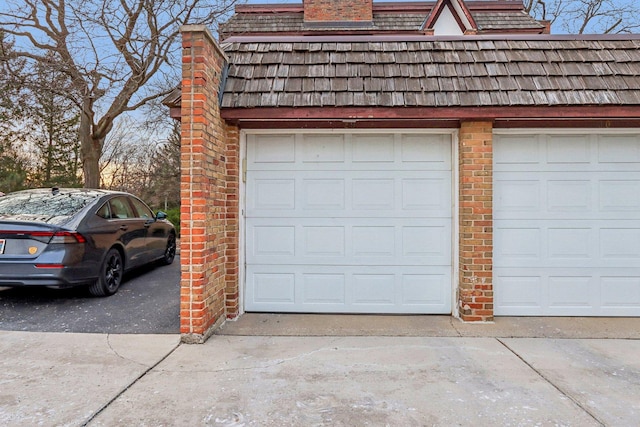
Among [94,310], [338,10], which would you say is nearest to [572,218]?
[94,310]

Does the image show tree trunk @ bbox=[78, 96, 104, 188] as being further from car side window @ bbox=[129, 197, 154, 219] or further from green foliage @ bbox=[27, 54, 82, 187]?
car side window @ bbox=[129, 197, 154, 219]

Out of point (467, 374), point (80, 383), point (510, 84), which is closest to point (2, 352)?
point (80, 383)

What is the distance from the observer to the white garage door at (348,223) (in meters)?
4.56

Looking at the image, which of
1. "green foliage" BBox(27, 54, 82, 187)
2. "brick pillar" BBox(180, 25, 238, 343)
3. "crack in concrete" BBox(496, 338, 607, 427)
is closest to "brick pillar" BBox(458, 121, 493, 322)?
"crack in concrete" BBox(496, 338, 607, 427)

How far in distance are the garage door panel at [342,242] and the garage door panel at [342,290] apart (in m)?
0.11

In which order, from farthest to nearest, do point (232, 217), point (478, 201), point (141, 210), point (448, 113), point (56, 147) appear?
point (56, 147)
point (141, 210)
point (232, 217)
point (478, 201)
point (448, 113)

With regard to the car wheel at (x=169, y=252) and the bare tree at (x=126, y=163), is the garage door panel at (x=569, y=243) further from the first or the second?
the bare tree at (x=126, y=163)

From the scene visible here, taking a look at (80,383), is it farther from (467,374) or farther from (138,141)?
(138,141)

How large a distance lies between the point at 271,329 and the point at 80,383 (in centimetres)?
177

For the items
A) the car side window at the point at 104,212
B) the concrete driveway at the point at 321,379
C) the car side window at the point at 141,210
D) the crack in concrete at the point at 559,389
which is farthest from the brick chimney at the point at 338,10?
the crack in concrete at the point at 559,389

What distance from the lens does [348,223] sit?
4.60m

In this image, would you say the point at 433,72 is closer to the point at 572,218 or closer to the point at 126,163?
the point at 572,218

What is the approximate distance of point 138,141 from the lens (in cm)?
1858

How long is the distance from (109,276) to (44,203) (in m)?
1.25
